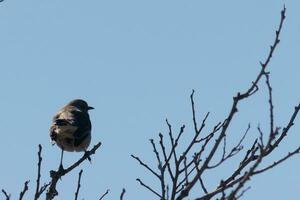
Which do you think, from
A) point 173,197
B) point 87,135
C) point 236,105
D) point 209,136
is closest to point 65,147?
point 87,135

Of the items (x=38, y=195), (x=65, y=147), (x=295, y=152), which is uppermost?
(x=65, y=147)

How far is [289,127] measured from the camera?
4812 millimetres

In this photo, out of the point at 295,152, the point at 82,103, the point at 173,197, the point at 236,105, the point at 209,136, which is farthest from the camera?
the point at 82,103

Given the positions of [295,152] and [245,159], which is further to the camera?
[245,159]

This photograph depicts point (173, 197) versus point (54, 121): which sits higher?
point (54, 121)

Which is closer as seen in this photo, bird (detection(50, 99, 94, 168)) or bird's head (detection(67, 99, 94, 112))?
bird (detection(50, 99, 94, 168))

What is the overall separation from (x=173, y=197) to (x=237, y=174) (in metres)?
0.67

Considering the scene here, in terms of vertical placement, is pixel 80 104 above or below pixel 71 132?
above

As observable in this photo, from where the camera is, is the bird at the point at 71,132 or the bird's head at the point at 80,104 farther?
the bird's head at the point at 80,104

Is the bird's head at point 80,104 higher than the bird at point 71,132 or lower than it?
higher

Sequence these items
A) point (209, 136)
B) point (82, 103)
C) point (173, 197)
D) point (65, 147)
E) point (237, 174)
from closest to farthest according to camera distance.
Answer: point (173, 197) < point (237, 174) < point (209, 136) < point (65, 147) < point (82, 103)

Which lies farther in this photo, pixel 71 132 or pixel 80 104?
pixel 80 104

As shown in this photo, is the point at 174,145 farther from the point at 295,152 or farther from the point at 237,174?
the point at 295,152

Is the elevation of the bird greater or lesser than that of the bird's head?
lesser
